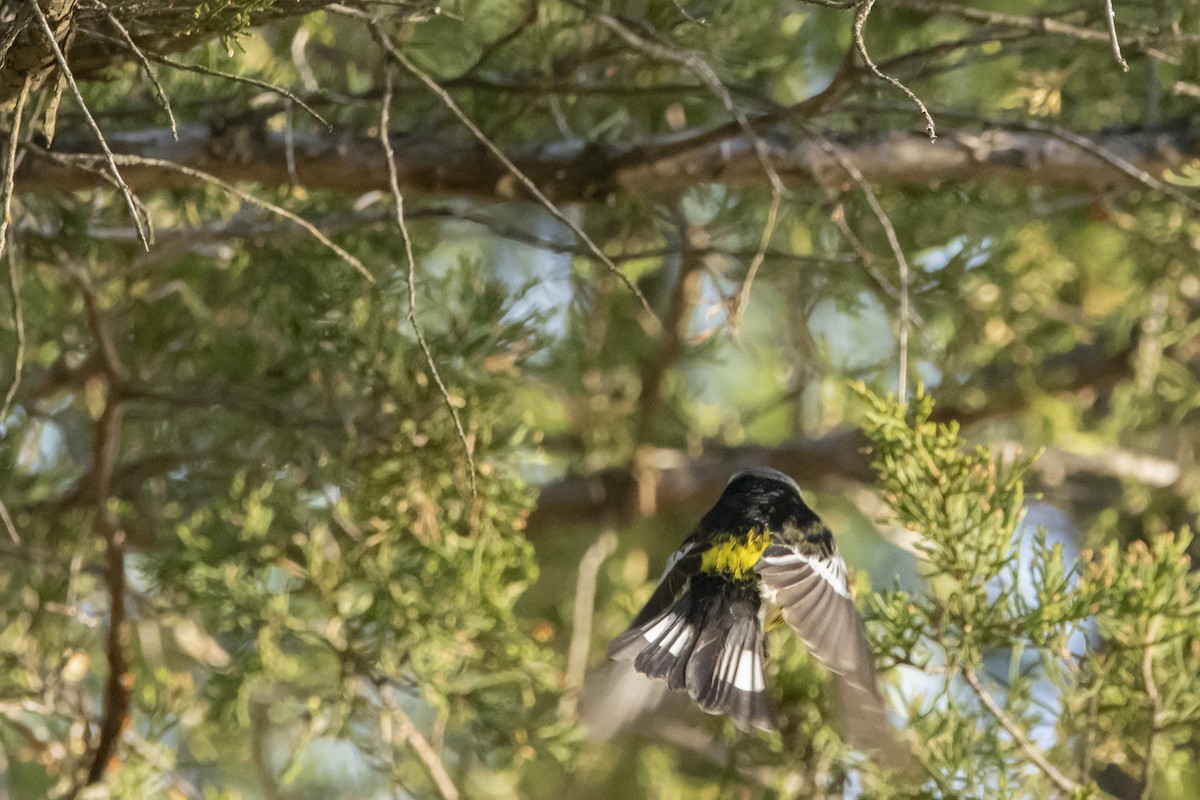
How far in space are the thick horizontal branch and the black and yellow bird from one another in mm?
663

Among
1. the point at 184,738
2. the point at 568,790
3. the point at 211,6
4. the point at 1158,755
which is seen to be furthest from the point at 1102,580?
the point at 184,738

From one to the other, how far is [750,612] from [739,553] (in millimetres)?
120

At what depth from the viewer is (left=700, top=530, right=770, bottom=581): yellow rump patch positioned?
2.25m

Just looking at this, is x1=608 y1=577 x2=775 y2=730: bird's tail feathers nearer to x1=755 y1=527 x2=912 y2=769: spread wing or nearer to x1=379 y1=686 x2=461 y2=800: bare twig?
x1=755 y1=527 x2=912 y2=769: spread wing

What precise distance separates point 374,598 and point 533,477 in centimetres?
153

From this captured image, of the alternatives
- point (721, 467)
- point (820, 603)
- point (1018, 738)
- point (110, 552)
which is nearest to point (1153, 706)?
point (1018, 738)

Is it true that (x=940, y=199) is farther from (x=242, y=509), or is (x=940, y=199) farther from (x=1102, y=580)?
(x=242, y=509)

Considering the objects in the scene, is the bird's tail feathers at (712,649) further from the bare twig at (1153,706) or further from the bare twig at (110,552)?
the bare twig at (110,552)

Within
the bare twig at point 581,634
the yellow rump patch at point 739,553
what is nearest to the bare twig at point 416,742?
the bare twig at point 581,634

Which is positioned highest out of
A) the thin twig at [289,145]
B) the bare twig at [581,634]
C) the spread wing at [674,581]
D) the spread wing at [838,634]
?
the thin twig at [289,145]

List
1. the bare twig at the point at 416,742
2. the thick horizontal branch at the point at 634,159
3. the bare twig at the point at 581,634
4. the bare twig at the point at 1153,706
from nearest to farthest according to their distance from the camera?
1. the bare twig at the point at 1153,706
2. the thick horizontal branch at the point at 634,159
3. the bare twig at the point at 416,742
4. the bare twig at the point at 581,634

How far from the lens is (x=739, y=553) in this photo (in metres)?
2.26

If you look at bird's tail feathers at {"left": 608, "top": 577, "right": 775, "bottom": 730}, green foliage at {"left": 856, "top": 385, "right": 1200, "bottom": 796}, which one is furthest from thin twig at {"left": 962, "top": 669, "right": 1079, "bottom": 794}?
bird's tail feathers at {"left": 608, "top": 577, "right": 775, "bottom": 730}

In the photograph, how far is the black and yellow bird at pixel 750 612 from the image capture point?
1770mm
